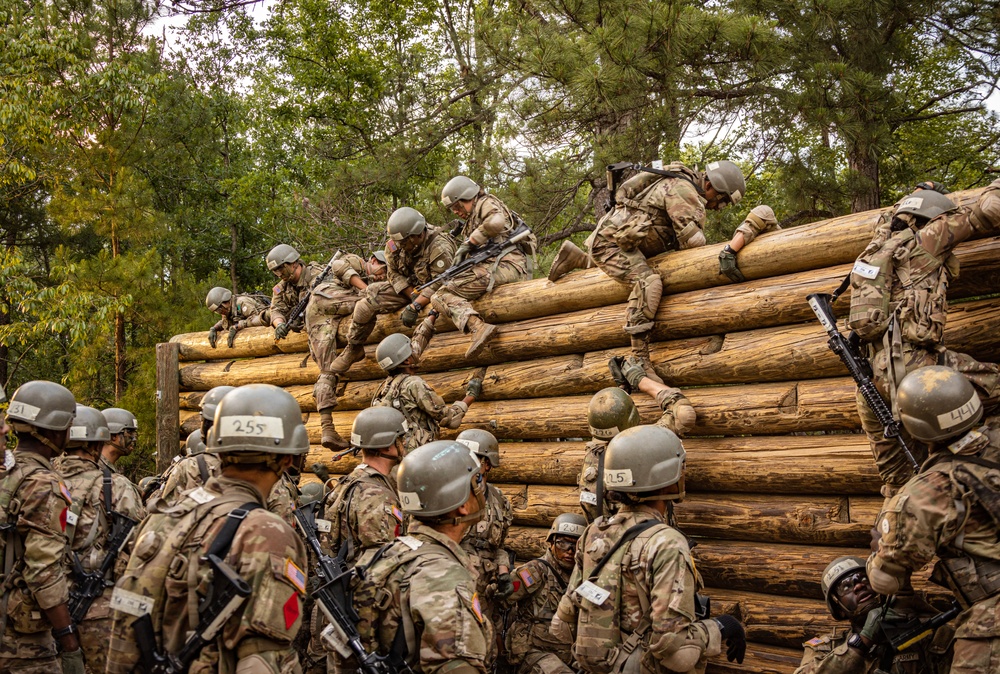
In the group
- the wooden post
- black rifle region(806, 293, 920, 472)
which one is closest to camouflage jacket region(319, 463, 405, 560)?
black rifle region(806, 293, 920, 472)

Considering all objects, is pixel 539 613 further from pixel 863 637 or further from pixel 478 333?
pixel 478 333

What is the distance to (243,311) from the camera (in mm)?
15992

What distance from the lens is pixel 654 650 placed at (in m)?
4.54

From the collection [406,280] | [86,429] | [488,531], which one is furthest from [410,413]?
[86,429]

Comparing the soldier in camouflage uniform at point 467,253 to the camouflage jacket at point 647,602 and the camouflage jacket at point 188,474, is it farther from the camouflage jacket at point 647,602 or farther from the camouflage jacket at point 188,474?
the camouflage jacket at point 647,602

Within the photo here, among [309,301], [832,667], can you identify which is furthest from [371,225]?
[832,667]

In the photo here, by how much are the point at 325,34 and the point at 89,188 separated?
24.5 feet

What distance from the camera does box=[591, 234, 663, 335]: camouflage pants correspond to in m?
8.09

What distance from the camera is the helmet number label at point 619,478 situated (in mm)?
4875

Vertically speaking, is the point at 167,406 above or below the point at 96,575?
above

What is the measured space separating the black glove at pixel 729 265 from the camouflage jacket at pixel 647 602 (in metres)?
3.35

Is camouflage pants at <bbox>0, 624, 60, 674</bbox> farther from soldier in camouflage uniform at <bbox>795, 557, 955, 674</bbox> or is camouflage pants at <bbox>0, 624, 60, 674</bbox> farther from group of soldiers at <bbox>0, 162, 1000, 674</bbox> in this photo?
soldier in camouflage uniform at <bbox>795, 557, 955, 674</bbox>

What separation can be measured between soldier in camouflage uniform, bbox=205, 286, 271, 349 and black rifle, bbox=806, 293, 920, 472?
37.7 feet

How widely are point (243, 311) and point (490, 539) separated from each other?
996 centimetres
